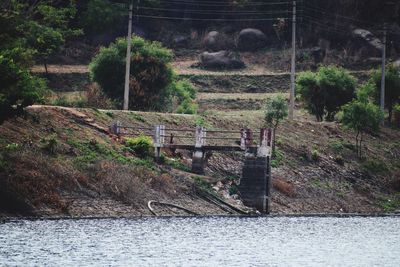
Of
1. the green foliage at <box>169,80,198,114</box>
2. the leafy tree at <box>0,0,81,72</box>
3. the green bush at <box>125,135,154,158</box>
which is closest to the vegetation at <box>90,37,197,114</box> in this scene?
the green foliage at <box>169,80,198,114</box>

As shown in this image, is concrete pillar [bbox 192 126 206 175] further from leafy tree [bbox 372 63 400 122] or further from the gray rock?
the gray rock

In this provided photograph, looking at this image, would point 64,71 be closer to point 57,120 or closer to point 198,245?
point 57,120

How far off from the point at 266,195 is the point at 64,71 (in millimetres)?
53327

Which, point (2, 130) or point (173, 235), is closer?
point (173, 235)

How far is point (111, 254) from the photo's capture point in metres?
45.3

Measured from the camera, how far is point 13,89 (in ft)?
197

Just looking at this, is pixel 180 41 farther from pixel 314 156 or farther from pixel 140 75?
pixel 314 156

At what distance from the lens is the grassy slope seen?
6125cm

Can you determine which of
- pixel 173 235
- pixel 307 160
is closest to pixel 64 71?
pixel 307 160

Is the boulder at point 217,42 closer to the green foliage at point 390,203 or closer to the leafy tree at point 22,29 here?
the green foliage at point 390,203

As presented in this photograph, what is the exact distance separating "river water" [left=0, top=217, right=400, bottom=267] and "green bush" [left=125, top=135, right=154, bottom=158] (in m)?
8.68

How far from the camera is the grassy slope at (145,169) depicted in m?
61.2

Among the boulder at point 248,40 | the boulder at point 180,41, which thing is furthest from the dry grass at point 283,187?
the boulder at point 180,41

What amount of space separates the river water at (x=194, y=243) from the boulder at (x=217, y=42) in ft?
230
